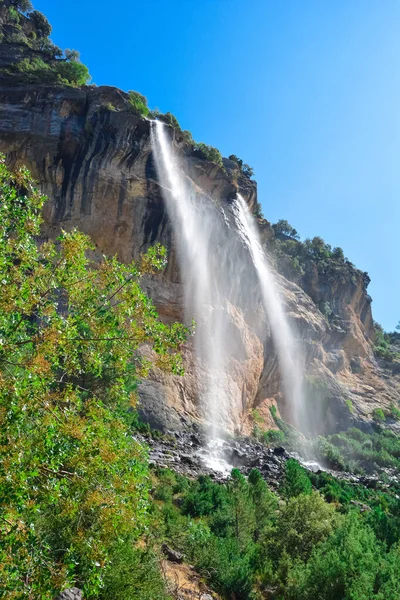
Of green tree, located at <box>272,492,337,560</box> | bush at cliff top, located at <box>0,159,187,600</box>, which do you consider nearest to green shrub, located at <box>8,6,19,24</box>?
bush at cliff top, located at <box>0,159,187,600</box>

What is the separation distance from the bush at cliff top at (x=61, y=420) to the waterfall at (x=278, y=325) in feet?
101

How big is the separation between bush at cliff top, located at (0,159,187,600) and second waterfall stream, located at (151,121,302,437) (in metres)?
21.2

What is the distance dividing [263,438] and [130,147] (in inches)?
908

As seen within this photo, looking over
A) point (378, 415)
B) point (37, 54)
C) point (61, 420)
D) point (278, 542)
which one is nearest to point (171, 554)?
point (278, 542)

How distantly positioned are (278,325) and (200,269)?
1127 cm

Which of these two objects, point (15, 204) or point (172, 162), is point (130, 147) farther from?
point (15, 204)

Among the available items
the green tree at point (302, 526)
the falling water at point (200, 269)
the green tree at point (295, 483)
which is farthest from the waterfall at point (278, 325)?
the green tree at point (302, 526)

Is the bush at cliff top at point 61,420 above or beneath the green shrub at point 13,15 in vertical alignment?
beneath

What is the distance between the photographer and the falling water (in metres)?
27.4

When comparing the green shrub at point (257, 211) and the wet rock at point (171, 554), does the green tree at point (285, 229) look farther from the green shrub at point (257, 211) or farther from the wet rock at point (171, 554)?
the wet rock at point (171, 554)

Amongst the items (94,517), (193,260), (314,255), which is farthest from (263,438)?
(314,255)

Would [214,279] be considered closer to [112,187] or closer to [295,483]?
[112,187]

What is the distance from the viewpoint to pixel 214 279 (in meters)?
30.9

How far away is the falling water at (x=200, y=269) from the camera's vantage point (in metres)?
27.4
